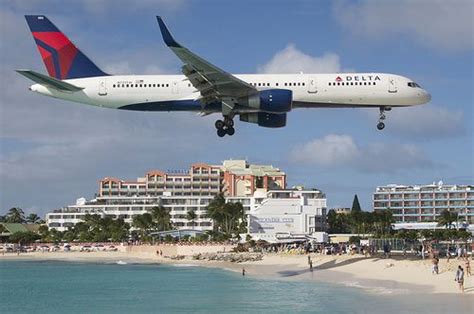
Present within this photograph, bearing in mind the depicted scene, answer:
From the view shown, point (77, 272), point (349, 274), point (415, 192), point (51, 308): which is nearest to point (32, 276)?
point (77, 272)

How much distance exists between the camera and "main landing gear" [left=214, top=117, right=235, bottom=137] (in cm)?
5281

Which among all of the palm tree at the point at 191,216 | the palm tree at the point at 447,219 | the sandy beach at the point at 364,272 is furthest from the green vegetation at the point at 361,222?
the sandy beach at the point at 364,272

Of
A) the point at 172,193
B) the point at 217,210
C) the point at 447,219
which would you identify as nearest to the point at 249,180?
the point at 172,193

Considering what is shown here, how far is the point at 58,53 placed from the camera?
193 ft

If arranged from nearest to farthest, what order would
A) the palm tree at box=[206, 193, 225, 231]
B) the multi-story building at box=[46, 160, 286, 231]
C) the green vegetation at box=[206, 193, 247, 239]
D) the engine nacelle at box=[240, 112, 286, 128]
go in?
1. the engine nacelle at box=[240, 112, 286, 128]
2. the green vegetation at box=[206, 193, 247, 239]
3. the palm tree at box=[206, 193, 225, 231]
4. the multi-story building at box=[46, 160, 286, 231]

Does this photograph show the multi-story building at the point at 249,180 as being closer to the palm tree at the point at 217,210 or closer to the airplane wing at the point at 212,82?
the palm tree at the point at 217,210

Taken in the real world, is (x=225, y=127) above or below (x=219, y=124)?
below

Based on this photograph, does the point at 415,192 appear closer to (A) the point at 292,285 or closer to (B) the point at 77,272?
Answer: (B) the point at 77,272

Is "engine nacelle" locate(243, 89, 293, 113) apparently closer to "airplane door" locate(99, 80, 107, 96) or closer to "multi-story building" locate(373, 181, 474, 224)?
"airplane door" locate(99, 80, 107, 96)

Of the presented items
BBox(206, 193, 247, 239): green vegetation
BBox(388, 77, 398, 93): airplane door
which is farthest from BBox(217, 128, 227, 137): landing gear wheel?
BBox(206, 193, 247, 239): green vegetation

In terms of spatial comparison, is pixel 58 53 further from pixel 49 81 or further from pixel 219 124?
pixel 219 124

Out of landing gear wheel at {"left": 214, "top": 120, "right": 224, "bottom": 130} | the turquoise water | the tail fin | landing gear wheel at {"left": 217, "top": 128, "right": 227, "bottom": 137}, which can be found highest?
the tail fin

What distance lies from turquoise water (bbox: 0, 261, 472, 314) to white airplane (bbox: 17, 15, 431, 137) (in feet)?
42.6

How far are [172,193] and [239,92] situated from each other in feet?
473
